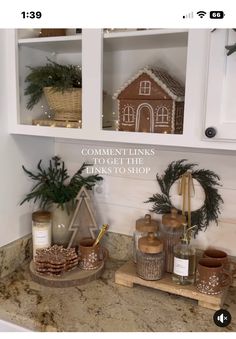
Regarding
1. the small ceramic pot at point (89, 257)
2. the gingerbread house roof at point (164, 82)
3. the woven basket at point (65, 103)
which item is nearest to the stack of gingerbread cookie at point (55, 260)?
the small ceramic pot at point (89, 257)

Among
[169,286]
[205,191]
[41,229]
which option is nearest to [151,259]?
[169,286]

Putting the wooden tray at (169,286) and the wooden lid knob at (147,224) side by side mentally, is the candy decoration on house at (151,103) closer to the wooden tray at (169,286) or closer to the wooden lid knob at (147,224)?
the wooden lid knob at (147,224)

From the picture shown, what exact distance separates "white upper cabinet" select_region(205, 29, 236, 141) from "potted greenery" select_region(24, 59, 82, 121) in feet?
1.42

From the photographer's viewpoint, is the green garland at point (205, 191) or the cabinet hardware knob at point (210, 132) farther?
the green garland at point (205, 191)

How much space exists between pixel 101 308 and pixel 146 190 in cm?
48

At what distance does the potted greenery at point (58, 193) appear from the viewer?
57.7 inches

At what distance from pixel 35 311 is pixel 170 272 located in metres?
0.48

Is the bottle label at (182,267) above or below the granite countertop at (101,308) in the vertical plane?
above

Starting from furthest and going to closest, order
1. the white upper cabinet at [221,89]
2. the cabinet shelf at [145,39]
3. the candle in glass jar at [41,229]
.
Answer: the candle in glass jar at [41,229], the cabinet shelf at [145,39], the white upper cabinet at [221,89]

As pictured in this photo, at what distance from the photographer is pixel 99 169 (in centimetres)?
152

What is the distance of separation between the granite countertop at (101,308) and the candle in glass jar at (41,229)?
14cm

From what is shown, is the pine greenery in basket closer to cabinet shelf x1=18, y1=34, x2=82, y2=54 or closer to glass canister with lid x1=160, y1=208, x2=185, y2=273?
cabinet shelf x1=18, y1=34, x2=82, y2=54

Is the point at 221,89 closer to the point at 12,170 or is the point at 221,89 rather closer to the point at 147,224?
the point at 147,224

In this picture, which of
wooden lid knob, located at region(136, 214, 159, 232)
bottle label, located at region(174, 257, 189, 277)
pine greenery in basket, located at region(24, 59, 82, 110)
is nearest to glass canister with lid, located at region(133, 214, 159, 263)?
wooden lid knob, located at region(136, 214, 159, 232)
